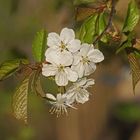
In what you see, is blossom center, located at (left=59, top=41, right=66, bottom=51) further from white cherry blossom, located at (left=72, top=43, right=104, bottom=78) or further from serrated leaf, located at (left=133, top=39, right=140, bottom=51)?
serrated leaf, located at (left=133, top=39, right=140, bottom=51)

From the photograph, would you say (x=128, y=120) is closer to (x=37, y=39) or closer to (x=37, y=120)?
(x=37, y=120)

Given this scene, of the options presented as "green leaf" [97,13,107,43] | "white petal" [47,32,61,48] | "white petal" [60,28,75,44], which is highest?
"green leaf" [97,13,107,43]

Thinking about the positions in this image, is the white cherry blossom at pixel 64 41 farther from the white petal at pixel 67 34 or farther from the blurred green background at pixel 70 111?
the blurred green background at pixel 70 111

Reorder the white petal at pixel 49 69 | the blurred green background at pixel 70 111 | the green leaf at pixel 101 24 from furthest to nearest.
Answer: the blurred green background at pixel 70 111
the green leaf at pixel 101 24
the white petal at pixel 49 69

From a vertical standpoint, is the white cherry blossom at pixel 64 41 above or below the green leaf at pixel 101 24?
below

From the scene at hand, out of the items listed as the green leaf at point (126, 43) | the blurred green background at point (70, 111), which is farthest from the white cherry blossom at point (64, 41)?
the blurred green background at point (70, 111)

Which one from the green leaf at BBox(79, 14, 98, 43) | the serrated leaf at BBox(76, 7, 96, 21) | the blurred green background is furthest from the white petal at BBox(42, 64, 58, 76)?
the blurred green background

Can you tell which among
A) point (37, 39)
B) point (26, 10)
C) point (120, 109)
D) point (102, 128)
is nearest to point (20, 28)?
point (26, 10)

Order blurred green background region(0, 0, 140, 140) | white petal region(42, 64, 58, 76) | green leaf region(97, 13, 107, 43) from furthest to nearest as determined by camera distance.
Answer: blurred green background region(0, 0, 140, 140) → green leaf region(97, 13, 107, 43) → white petal region(42, 64, 58, 76)
